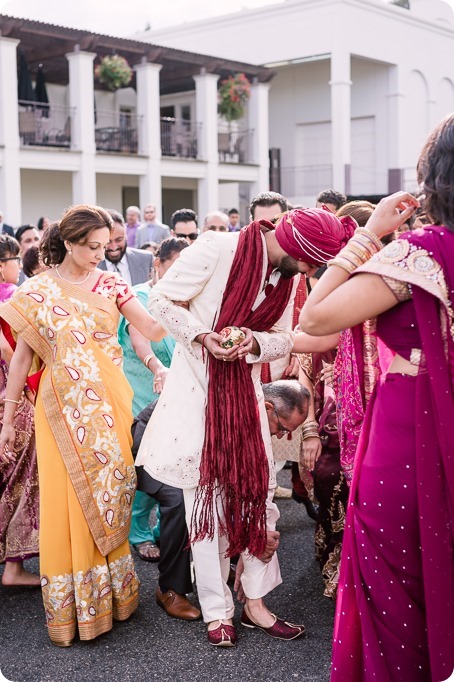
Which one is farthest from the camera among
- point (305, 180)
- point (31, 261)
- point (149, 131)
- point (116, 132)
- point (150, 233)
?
point (305, 180)

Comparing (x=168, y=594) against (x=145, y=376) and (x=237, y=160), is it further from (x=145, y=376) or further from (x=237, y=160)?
(x=237, y=160)

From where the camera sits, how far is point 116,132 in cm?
2136

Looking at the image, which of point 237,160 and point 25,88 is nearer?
point 25,88

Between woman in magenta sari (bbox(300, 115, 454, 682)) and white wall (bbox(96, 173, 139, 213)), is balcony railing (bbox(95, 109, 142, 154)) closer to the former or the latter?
white wall (bbox(96, 173, 139, 213))

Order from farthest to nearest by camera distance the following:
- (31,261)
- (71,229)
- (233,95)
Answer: (233,95) < (31,261) < (71,229)

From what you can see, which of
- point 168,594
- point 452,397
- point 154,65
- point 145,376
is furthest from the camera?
point 154,65

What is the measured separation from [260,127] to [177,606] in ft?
69.9

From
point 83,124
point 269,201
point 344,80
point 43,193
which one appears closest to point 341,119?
point 344,80

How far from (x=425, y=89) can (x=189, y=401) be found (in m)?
25.6

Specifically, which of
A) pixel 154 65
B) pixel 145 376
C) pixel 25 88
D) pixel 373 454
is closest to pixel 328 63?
pixel 154 65

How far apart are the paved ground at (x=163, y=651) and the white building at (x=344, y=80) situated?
21.4m

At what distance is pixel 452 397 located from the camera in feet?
7.16

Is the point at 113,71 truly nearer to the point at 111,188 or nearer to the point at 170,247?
the point at 111,188

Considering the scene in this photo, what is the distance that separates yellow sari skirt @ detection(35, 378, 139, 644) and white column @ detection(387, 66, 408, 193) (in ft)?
75.0
